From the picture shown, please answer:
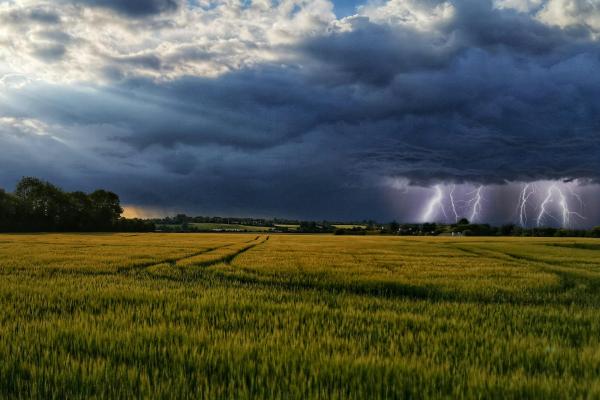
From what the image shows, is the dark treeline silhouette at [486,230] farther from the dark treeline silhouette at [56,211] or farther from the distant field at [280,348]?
the distant field at [280,348]

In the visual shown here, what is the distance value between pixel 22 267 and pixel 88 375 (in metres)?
16.7

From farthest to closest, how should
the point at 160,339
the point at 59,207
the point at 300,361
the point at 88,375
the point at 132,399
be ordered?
1. the point at 59,207
2. the point at 160,339
3. the point at 300,361
4. the point at 88,375
5. the point at 132,399

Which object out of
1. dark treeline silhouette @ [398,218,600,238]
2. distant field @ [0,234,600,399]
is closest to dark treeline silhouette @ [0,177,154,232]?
dark treeline silhouette @ [398,218,600,238]

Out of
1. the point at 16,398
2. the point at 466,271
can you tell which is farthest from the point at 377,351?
the point at 466,271

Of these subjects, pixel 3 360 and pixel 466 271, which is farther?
pixel 466 271

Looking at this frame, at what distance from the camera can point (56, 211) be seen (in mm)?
108188

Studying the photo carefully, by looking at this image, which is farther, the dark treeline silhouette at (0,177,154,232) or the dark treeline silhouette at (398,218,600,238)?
the dark treeline silhouette at (398,218,600,238)

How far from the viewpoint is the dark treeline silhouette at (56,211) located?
322 ft

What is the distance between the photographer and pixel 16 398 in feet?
11.6

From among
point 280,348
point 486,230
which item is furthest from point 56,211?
point 486,230

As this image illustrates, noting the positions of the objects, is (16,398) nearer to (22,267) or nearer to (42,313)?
(42,313)

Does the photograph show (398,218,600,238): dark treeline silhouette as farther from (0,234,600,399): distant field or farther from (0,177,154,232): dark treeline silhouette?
(0,234,600,399): distant field

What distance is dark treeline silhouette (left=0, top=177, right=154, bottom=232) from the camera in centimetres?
9824

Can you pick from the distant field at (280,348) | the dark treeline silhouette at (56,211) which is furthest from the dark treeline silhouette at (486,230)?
the distant field at (280,348)
